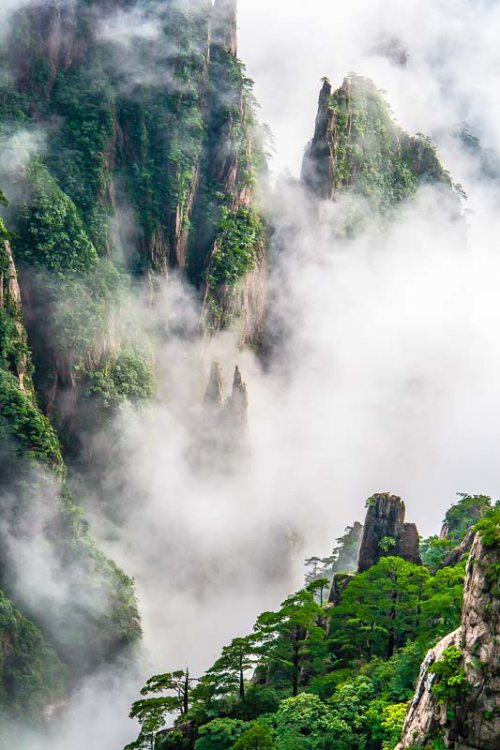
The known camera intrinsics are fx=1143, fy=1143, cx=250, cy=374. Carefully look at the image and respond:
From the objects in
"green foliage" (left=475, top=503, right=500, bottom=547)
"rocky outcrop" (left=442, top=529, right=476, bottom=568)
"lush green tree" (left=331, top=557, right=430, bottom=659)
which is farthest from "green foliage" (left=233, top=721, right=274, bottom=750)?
"rocky outcrop" (left=442, top=529, right=476, bottom=568)

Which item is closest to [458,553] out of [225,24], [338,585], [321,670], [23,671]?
[338,585]

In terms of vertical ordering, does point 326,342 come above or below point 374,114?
below

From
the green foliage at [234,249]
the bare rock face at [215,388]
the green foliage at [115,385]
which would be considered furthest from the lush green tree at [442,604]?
the green foliage at [234,249]

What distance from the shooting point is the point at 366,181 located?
13325cm

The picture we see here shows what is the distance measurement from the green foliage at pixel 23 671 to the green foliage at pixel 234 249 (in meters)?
42.7

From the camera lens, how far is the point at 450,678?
3481cm

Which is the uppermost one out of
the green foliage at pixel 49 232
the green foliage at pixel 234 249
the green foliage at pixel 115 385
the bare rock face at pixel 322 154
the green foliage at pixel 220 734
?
the bare rock face at pixel 322 154

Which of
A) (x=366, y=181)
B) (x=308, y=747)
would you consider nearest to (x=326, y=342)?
(x=366, y=181)

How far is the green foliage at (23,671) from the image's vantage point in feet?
256

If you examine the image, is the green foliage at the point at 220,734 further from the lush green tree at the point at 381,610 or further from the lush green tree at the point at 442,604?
the lush green tree at the point at 442,604

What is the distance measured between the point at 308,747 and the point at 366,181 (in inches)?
3795

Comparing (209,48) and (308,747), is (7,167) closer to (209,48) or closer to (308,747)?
(209,48)

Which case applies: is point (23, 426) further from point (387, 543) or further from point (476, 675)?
point (476, 675)

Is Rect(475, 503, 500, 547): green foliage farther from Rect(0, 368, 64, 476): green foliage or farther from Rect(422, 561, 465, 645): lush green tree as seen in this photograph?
Rect(0, 368, 64, 476): green foliage
